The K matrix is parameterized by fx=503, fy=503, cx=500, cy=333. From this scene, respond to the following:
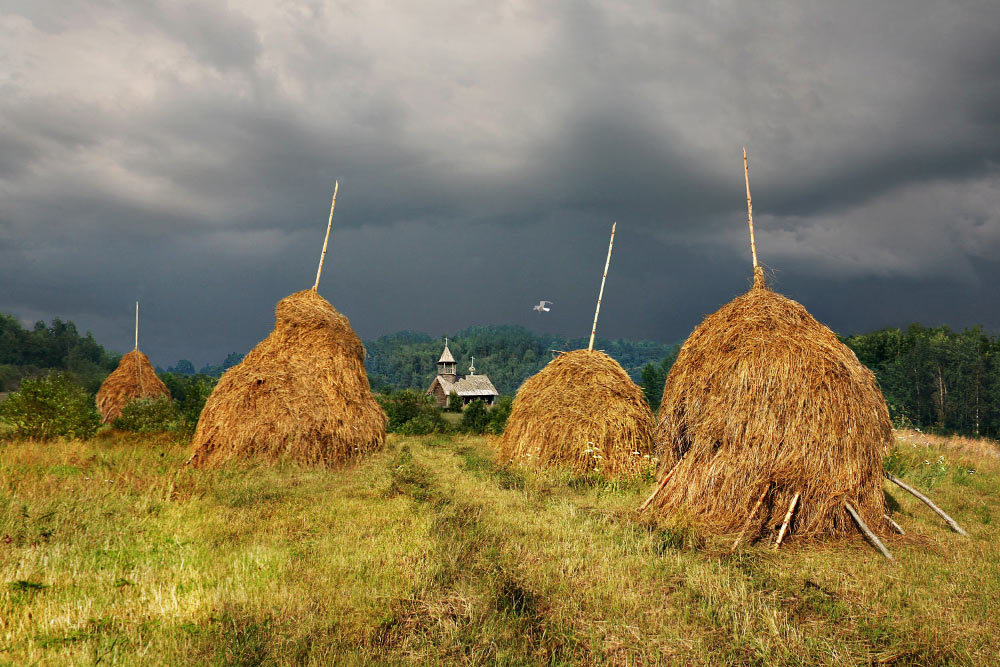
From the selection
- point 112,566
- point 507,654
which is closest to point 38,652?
point 112,566

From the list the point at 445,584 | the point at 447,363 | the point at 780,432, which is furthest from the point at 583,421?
the point at 447,363

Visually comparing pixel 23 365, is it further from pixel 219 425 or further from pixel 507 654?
pixel 507 654

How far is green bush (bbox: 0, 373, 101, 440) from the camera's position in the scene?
555 inches

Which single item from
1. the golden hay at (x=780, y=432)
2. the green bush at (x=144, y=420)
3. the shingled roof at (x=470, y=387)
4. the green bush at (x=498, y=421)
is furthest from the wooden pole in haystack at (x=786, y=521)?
the shingled roof at (x=470, y=387)

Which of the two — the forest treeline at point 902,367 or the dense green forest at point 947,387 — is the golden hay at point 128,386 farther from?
the dense green forest at point 947,387

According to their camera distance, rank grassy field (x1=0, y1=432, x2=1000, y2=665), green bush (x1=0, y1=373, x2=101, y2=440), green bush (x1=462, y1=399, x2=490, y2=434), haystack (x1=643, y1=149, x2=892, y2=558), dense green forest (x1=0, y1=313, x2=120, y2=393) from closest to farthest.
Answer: grassy field (x1=0, y1=432, x2=1000, y2=665), haystack (x1=643, y1=149, x2=892, y2=558), green bush (x1=0, y1=373, x2=101, y2=440), green bush (x1=462, y1=399, x2=490, y2=434), dense green forest (x1=0, y1=313, x2=120, y2=393)

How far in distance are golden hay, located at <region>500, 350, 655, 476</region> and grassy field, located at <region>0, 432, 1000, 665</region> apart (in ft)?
9.96

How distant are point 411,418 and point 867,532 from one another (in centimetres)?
1934

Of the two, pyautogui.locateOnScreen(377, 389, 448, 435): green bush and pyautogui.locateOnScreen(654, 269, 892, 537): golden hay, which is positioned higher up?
pyautogui.locateOnScreen(654, 269, 892, 537): golden hay

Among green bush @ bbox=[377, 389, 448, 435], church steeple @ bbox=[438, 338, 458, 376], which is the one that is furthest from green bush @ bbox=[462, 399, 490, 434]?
church steeple @ bbox=[438, 338, 458, 376]

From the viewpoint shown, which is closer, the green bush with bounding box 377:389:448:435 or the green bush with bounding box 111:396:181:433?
the green bush with bounding box 111:396:181:433

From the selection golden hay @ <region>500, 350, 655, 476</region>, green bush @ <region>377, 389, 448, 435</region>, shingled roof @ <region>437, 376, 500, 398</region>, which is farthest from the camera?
shingled roof @ <region>437, 376, 500, 398</region>

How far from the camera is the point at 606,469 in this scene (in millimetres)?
12281

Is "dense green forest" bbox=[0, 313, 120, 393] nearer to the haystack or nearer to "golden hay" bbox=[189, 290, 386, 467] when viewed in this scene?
"golden hay" bbox=[189, 290, 386, 467]
